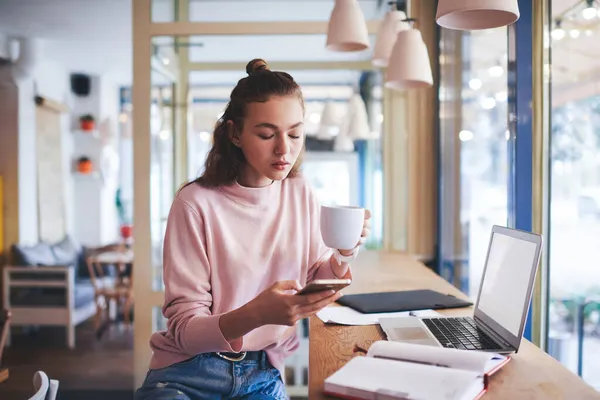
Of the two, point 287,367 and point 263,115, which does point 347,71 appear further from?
point 263,115

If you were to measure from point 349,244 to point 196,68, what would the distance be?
9.17 ft

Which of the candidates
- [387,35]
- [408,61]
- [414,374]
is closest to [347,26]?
[408,61]

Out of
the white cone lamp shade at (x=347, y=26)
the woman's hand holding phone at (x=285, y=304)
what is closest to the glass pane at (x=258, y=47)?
the white cone lamp shade at (x=347, y=26)

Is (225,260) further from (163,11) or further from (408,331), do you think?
(163,11)

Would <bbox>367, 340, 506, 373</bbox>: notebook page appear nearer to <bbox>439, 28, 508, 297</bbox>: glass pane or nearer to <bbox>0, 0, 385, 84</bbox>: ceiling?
<bbox>439, 28, 508, 297</bbox>: glass pane

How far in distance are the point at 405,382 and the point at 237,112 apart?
74cm

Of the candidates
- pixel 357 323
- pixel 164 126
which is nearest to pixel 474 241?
pixel 357 323

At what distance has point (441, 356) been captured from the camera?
1.07 meters

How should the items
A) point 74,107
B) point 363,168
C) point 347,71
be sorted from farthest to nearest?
point 74,107 < point 363,168 < point 347,71

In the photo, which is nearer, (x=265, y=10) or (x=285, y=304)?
(x=285, y=304)

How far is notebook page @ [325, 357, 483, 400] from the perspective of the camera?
91 centimetres

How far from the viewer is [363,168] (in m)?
4.98

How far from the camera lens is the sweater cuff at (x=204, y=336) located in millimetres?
1179

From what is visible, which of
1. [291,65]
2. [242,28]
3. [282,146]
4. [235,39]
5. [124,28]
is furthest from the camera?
[124,28]
